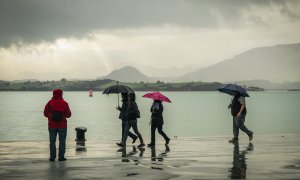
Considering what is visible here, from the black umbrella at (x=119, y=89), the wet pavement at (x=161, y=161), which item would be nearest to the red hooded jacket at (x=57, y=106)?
the wet pavement at (x=161, y=161)

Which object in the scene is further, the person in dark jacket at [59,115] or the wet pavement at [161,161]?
the person in dark jacket at [59,115]

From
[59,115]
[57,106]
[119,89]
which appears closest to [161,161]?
[59,115]

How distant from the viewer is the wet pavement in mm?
14305

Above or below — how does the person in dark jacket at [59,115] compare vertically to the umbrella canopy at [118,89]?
below

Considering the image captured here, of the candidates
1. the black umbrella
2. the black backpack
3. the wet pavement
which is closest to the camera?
the wet pavement

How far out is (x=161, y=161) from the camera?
17.3 m

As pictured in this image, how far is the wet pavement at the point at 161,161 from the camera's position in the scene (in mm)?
14305

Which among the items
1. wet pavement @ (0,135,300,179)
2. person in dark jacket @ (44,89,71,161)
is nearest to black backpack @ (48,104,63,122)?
person in dark jacket @ (44,89,71,161)

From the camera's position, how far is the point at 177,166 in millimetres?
16016

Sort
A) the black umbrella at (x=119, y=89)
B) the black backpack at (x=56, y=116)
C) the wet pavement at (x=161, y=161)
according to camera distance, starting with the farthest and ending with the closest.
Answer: the black umbrella at (x=119, y=89), the black backpack at (x=56, y=116), the wet pavement at (x=161, y=161)

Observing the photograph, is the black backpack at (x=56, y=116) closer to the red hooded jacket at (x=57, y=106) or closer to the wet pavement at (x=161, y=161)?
the red hooded jacket at (x=57, y=106)

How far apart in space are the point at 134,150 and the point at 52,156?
4296mm

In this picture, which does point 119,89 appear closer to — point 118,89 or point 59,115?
point 118,89

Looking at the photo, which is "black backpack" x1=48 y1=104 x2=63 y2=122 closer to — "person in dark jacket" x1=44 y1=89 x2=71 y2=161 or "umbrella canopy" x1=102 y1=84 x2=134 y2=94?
"person in dark jacket" x1=44 y1=89 x2=71 y2=161
